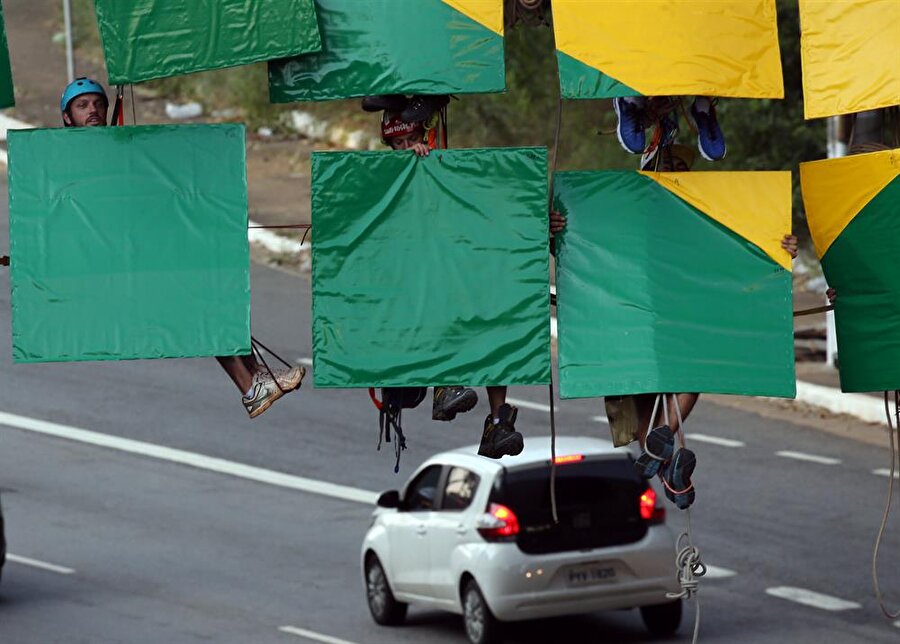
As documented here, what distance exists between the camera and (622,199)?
12.9 m

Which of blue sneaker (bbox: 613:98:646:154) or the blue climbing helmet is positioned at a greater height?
the blue climbing helmet

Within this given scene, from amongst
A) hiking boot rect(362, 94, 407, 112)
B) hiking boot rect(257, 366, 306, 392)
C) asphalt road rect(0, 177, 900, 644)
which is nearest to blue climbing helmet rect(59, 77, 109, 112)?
hiking boot rect(362, 94, 407, 112)

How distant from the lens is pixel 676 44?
12.7m

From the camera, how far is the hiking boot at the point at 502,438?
12812 millimetres

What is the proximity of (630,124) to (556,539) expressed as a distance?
9.06 meters

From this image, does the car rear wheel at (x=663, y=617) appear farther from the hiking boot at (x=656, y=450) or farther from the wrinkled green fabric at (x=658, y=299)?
the hiking boot at (x=656, y=450)

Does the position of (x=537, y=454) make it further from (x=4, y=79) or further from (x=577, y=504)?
(x=4, y=79)

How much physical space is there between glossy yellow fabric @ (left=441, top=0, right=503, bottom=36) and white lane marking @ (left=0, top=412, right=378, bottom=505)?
16.6m

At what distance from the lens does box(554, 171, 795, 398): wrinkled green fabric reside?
42.3 ft

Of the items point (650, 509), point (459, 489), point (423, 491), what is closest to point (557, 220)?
point (650, 509)

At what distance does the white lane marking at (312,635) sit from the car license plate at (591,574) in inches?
125

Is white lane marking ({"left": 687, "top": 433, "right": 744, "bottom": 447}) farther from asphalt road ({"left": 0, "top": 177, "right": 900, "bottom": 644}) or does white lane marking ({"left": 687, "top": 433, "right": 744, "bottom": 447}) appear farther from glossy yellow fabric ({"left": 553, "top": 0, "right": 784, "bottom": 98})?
glossy yellow fabric ({"left": 553, "top": 0, "right": 784, "bottom": 98})

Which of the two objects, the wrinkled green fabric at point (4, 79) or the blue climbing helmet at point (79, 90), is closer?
Result: the wrinkled green fabric at point (4, 79)

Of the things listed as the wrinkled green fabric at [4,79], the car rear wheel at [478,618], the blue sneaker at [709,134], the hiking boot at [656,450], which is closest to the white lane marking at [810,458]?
the car rear wheel at [478,618]
